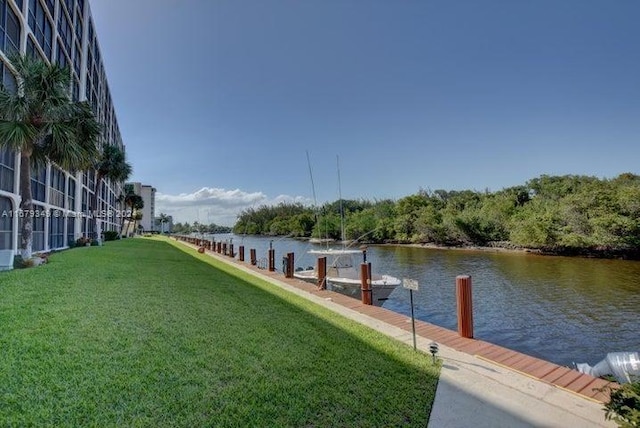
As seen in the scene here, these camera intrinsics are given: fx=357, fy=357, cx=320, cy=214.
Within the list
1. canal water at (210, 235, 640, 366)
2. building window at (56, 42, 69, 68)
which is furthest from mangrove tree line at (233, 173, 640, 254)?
building window at (56, 42, 69, 68)

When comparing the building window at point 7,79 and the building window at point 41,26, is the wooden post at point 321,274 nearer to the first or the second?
the building window at point 7,79

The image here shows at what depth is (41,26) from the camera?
16.8m

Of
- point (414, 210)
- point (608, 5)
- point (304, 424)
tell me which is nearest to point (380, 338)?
point (304, 424)

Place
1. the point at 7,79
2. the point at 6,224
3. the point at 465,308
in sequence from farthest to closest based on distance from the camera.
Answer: the point at 7,79, the point at 6,224, the point at 465,308

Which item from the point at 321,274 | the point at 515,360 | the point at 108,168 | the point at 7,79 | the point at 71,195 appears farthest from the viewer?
the point at 108,168

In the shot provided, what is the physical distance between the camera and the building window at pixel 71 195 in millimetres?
22322

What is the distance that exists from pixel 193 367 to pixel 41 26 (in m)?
20.1

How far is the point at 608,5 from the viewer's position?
1017 centimetres

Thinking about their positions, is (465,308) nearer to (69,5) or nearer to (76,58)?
(69,5)

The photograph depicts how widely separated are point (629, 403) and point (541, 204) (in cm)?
5231

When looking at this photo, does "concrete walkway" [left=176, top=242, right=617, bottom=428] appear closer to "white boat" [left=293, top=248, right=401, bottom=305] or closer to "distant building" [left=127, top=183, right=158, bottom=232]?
"white boat" [left=293, top=248, right=401, bottom=305]

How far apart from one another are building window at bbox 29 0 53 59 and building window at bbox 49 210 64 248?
26.5 ft

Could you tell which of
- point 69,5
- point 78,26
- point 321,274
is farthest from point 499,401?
point 78,26

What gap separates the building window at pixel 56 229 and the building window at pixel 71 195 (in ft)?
6.59
